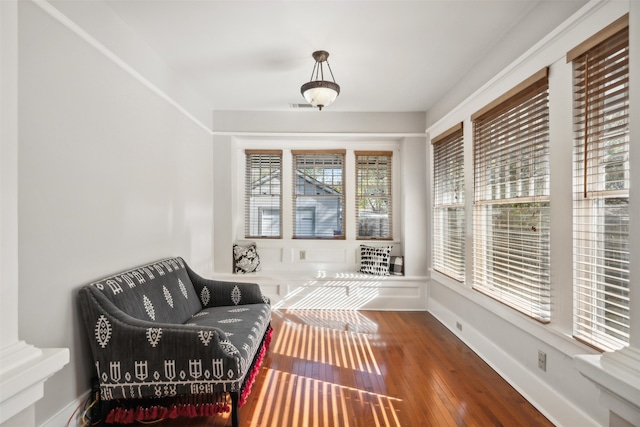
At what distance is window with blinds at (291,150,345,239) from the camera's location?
5227 millimetres

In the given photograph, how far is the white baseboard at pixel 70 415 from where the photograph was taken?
195 cm

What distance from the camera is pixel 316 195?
5.23 meters

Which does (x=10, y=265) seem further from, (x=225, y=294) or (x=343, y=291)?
(x=343, y=291)

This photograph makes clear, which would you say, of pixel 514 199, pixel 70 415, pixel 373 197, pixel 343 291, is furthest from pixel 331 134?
pixel 70 415

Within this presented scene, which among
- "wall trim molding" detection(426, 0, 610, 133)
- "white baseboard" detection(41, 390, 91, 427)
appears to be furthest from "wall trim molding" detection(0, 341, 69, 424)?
"wall trim molding" detection(426, 0, 610, 133)

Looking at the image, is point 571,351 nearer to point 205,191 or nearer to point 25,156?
point 25,156

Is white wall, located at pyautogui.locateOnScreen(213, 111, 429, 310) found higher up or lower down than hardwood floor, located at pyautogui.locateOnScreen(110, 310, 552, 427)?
higher up

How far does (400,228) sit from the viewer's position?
5.16 metres

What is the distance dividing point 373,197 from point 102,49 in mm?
3759

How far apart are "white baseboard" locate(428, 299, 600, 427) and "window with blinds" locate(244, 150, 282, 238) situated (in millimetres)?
2936

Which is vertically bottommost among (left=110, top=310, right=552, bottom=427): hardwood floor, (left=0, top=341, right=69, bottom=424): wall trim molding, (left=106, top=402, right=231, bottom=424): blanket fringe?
(left=110, top=310, right=552, bottom=427): hardwood floor

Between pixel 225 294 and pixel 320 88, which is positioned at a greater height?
pixel 320 88

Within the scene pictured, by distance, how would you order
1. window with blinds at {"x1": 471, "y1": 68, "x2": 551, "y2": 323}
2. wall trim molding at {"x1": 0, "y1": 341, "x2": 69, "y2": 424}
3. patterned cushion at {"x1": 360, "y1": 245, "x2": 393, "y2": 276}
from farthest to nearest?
patterned cushion at {"x1": 360, "y1": 245, "x2": 393, "y2": 276}
window with blinds at {"x1": 471, "y1": 68, "x2": 551, "y2": 323}
wall trim molding at {"x1": 0, "y1": 341, "x2": 69, "y2": 424}

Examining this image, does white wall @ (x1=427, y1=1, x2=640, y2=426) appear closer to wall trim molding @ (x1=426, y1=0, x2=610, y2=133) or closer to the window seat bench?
wall trim molding @ (x1=426, y1=0, x2=610, y2=133)
